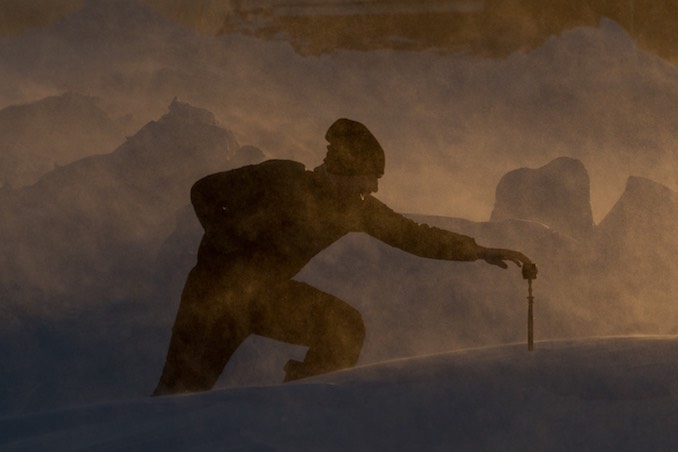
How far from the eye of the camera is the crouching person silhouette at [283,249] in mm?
2305

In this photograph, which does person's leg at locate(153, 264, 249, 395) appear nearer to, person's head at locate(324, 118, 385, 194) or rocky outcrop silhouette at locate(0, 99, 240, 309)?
person's head at locate(324, 118, 385, 194)

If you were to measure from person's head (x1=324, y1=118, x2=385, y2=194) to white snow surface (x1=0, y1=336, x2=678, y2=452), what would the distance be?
653 millimetres

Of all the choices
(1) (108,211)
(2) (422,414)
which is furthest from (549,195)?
(2) (422,414)

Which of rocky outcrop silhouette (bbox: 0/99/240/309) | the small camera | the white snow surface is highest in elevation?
rocky outcrop silhouette (bbox: 0/99/240/309)

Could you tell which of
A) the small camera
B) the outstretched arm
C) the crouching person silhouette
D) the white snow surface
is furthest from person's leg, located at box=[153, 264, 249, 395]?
the small camera

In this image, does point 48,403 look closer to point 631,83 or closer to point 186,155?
point 186,155

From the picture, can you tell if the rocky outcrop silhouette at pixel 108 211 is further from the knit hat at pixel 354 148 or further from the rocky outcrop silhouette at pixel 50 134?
the knit hat at pixel 354 148

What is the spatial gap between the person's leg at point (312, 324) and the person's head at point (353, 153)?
363mm

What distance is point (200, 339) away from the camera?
96.3 inches

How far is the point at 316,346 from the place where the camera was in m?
2.46

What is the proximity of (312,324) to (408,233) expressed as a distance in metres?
0.38

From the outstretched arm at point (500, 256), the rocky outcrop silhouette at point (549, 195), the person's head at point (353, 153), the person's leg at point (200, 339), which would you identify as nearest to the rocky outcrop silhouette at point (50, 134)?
the rocky outcrop silhouette at point (549, 195)

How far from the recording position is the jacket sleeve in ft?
7.68

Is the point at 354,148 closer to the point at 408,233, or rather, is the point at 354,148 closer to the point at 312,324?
the point at 408,233
